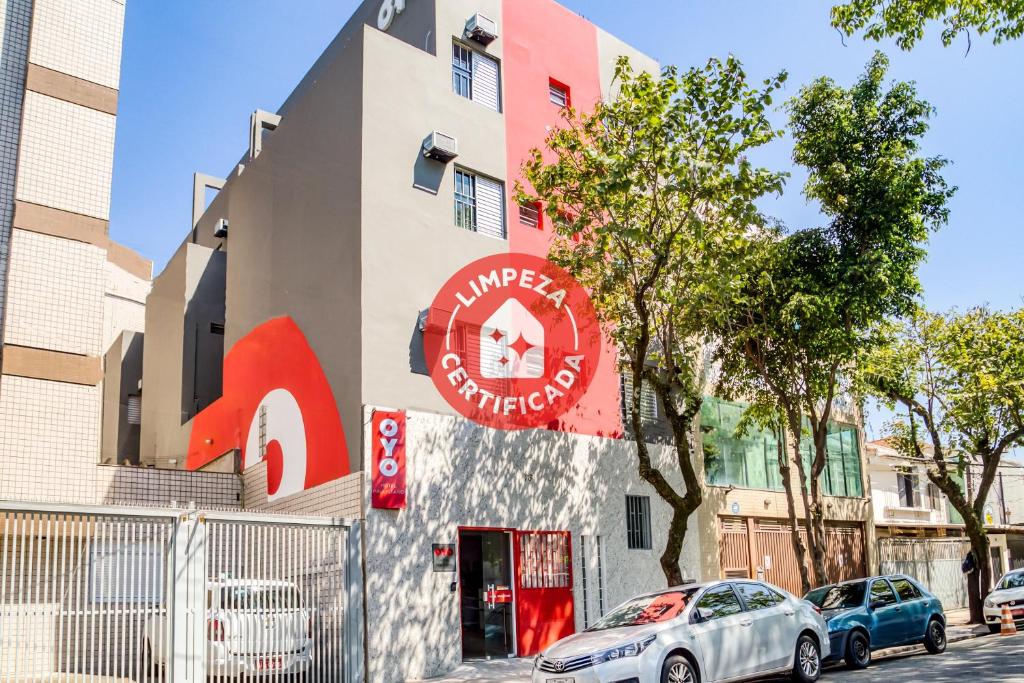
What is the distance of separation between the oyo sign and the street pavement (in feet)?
47.1

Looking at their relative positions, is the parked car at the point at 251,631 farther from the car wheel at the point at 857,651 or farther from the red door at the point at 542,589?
the car wheel at the point at 857,651

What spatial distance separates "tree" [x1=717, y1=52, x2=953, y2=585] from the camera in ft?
62.0

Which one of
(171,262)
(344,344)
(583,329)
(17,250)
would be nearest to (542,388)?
(583,329)

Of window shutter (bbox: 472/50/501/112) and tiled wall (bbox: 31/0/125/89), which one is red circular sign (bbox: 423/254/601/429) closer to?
window shutter (bbox: 472/50/501/112)

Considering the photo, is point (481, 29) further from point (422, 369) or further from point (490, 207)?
point (422, 369)

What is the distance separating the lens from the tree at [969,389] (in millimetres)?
22859

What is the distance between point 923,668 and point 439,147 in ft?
41.0

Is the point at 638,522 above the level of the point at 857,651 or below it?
above

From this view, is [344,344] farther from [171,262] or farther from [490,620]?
[171,262]

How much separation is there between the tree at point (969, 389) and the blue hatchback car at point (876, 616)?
6645 mm

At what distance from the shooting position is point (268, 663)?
13094mm

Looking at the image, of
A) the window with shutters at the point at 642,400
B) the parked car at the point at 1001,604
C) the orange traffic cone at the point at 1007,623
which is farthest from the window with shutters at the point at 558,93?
the parked car at the point at 1001,604

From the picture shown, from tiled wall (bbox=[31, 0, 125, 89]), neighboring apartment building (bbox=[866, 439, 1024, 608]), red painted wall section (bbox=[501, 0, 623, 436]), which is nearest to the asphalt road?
red painted wall section (bbox=[501, 0, 623, 436])

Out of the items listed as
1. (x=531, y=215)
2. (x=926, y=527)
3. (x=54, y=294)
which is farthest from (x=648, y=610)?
(x=926, y=527)
